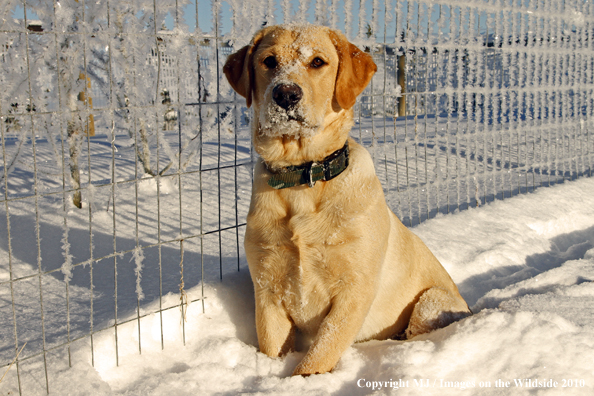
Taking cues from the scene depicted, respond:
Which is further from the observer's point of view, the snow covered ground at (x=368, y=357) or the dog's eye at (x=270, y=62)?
the dog's eye at (x=270, y=62)

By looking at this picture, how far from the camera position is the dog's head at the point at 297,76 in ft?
6.13

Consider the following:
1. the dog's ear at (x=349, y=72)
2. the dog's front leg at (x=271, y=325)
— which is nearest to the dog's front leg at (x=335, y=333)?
the dog's front leg at (x=271, y=325)

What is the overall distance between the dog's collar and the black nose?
0.29m

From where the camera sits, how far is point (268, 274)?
2016 millimetres

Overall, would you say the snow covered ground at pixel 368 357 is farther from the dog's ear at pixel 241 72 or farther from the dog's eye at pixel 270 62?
the dog's eye at pixel 270 62

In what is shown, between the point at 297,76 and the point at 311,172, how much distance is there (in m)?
0.41

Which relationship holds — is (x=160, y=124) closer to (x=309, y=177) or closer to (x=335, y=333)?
(x=309, y=177)

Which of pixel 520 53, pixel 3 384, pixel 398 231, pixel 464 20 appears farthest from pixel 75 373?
pixel 520 53

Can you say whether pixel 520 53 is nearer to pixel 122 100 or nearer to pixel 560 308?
pixel 560 308

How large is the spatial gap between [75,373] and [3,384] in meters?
0.24

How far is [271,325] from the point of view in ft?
6.82

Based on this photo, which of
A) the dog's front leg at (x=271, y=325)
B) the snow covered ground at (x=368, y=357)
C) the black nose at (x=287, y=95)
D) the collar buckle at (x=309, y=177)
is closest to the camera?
the snow covered ground at (x=368, y=357)

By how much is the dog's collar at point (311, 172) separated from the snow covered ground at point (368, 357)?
0.79 metres

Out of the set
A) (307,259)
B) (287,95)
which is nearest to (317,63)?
(287,95)
